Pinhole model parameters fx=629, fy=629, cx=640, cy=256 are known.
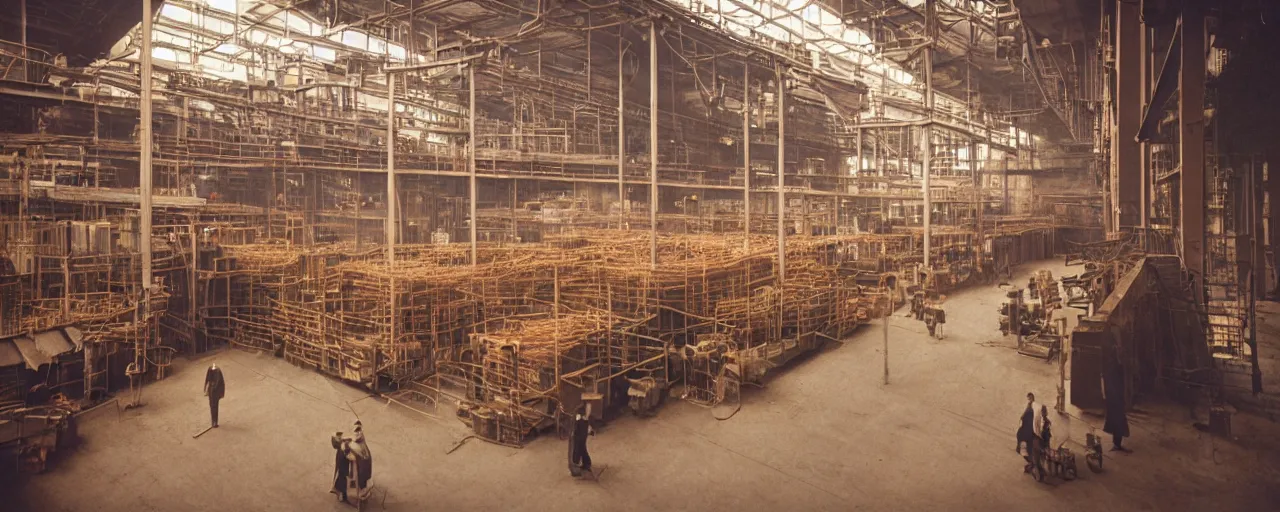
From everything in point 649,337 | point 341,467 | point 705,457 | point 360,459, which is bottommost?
point 705,457

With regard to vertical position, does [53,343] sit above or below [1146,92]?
below

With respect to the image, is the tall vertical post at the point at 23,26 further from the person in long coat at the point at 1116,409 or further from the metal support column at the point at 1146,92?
the metal support column at the point at 1146,92

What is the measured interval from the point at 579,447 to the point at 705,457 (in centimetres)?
223

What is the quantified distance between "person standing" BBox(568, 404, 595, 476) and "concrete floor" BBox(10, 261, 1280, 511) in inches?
9.2

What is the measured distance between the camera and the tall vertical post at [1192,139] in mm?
10969

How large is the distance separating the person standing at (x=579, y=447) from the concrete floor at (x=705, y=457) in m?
0.23

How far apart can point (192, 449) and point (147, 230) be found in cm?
583

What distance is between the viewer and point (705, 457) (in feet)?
35.4

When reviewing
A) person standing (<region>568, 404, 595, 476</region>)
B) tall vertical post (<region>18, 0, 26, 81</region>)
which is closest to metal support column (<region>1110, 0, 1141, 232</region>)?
person standing (<region>568, 404, 595, 476</region>)

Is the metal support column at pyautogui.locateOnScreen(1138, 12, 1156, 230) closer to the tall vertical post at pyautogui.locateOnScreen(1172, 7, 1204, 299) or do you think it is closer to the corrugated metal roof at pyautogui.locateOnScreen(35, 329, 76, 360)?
the tall vertical post at pyautogui.locateOnScreen(1172, 7, 1204, 299)

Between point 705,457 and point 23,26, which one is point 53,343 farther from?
point 705,457

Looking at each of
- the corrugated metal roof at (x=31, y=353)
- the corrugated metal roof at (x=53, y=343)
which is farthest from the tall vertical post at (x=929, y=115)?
the corrugated metal roof at (x=31, y=353)

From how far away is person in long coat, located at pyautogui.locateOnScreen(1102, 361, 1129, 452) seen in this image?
9750mm

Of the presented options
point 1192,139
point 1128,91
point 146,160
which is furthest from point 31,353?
point 1128,91
